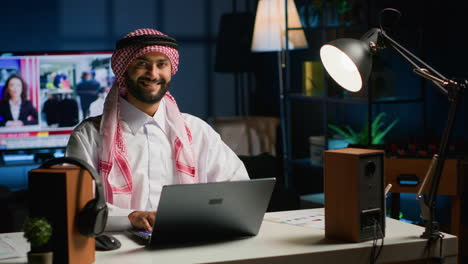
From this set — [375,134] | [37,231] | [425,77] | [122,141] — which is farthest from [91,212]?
[375,134]

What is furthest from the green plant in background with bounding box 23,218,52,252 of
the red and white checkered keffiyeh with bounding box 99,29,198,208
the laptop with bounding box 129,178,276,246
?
the red and white checkered keffiyeh with bounding box 99,29,198,208

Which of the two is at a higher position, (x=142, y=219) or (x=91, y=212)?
(x=91, y=212)

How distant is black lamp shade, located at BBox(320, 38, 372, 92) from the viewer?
7.63 feet

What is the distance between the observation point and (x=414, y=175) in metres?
3.77

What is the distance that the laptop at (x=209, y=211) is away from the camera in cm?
216

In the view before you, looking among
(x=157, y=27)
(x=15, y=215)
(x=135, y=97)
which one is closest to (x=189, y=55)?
(x=157, y=27)

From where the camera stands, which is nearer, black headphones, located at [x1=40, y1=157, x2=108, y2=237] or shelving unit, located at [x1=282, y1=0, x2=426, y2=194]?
black headphones, located at [x1=40, y1=157, x2=108, y2=237]

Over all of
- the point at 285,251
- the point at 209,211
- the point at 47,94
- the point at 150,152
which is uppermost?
the point at 47,94

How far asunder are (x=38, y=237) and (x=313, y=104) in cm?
426

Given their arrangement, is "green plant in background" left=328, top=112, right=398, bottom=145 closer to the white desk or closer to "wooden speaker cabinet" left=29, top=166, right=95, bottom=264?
the white desk

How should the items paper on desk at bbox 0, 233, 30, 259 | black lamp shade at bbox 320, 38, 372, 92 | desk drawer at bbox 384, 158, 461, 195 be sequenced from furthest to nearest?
desk drawer at bbox 384, 158, 461, 195 < black lamp shade at bbox 320, 38, 372, 92 < paper on desk at bbox 0, 233, 30, 259

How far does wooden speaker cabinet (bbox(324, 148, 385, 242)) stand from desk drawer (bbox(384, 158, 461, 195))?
1.38 m

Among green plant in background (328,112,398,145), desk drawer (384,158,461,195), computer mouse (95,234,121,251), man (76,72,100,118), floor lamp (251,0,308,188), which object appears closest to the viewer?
computer mouse (95,234,121,251)

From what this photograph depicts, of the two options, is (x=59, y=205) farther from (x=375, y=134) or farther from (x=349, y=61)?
(x=375, y=134)
